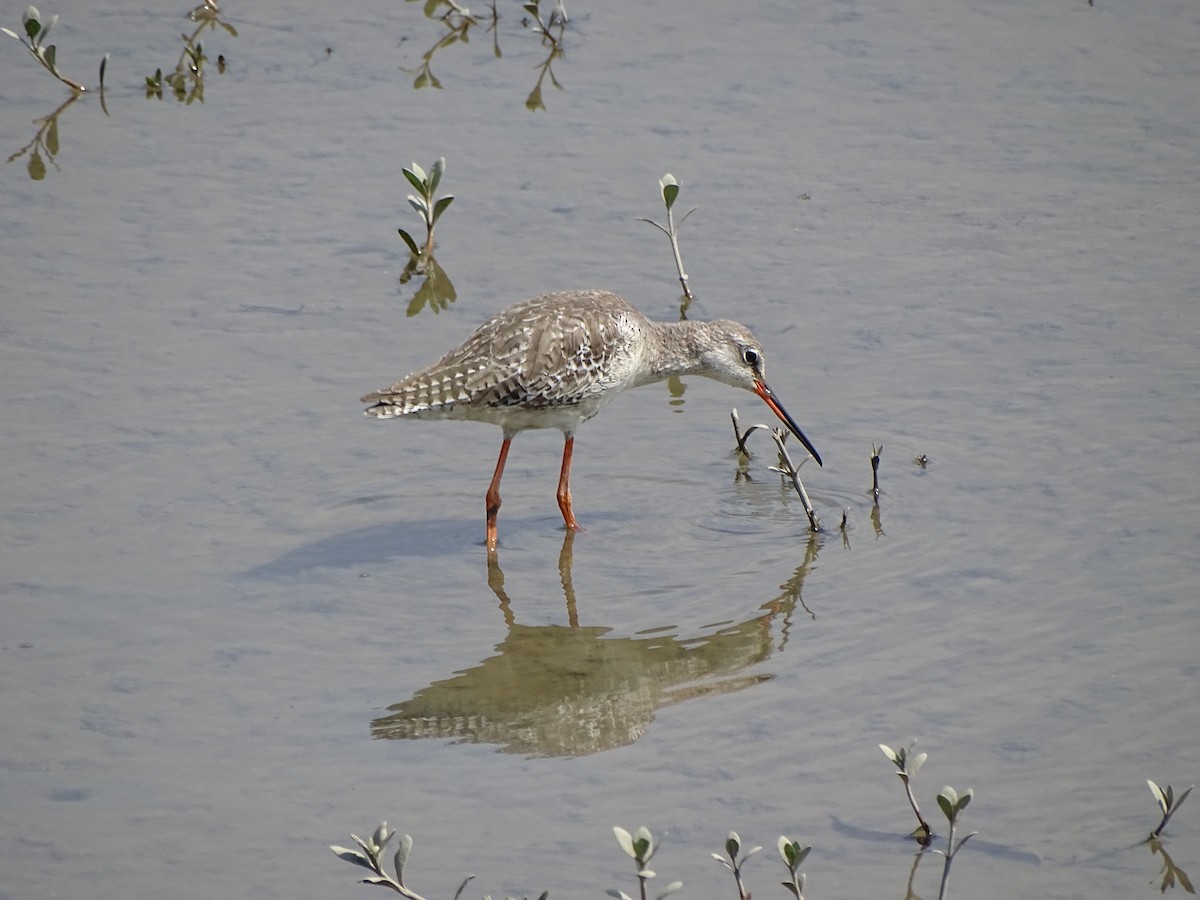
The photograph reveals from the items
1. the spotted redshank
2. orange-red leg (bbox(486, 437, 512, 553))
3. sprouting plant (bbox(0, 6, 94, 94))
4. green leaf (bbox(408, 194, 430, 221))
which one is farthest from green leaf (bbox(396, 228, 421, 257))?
sprouting plant (bbox(0, 6, 94, 94))

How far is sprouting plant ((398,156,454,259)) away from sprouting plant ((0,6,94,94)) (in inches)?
150

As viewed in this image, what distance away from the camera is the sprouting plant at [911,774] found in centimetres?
635

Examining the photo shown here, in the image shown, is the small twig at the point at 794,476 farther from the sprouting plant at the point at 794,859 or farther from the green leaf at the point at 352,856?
the green leaf at the point at 352,856

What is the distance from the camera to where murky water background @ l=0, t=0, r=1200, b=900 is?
6832 millimetres

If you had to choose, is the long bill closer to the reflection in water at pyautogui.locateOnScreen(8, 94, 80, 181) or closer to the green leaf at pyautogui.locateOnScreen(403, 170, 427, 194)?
the green leaf at pyautogui.locateOnScreen(403, 170, 427, 194)

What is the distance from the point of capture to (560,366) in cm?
935

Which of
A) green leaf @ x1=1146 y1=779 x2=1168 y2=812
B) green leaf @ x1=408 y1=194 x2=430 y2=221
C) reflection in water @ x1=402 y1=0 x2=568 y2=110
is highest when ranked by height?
reflection in water @ x1=402 y1=0 x2=568 y2=110

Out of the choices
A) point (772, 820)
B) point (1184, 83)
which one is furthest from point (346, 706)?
point (1184, 83)

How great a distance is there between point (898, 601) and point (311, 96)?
8.14 metres

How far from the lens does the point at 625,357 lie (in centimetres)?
970

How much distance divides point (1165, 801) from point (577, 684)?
2798 millimetres

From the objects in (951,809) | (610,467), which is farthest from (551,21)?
(951,809)

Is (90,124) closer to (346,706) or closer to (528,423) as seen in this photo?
(528,423)

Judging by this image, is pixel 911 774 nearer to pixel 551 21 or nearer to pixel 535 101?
pixel 535 101
